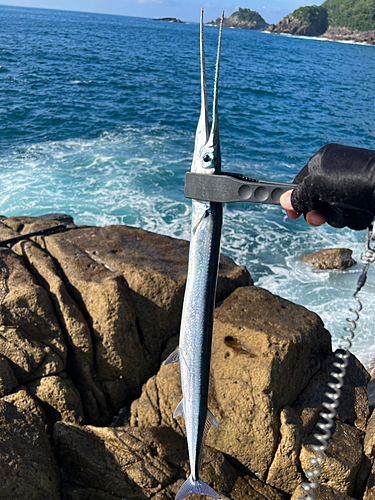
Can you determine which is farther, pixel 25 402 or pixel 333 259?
pixel 333 259

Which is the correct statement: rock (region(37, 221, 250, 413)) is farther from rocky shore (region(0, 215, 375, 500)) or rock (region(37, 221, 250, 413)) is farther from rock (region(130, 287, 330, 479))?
rock (region(130, 287, 330, 479))

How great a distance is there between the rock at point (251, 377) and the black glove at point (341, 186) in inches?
110

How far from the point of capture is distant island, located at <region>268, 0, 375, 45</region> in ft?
410

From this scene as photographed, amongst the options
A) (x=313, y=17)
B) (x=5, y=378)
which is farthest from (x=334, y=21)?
(x=5, y=378)

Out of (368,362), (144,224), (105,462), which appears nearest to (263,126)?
(144,224)

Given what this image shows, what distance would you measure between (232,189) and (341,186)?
0.63 meters

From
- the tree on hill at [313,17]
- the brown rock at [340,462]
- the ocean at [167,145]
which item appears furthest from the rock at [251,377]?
the tree on hill at [313,17]

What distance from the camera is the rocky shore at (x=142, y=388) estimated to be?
4242 millimetres

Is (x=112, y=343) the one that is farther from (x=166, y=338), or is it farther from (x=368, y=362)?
(x=368, y=362)

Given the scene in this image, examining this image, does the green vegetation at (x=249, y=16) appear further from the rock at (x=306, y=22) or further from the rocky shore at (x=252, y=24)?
the rock at (x=306, y=22)

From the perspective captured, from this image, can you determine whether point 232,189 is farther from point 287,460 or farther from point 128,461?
point 287,460

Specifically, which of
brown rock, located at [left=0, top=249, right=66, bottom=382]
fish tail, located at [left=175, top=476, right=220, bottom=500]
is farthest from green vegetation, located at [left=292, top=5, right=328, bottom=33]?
fish tail, located at [left=175, top=476, right=220, bottom=500]

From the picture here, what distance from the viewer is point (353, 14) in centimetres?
13100

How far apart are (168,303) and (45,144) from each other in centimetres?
1536
